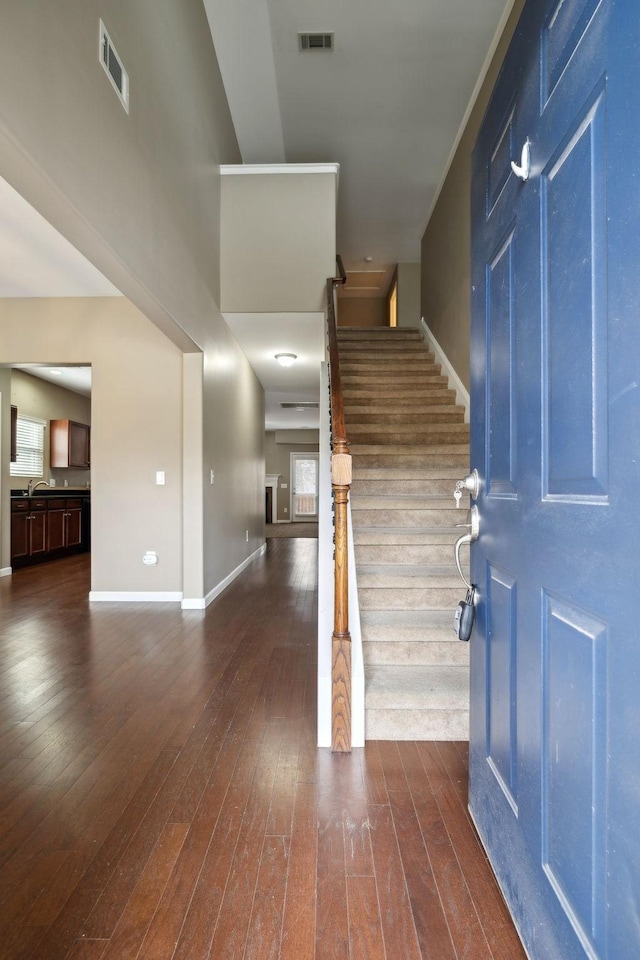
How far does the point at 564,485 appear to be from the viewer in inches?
38.1

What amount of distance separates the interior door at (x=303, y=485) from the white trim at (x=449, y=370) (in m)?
9.36

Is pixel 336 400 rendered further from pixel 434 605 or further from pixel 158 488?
pixel 158 488

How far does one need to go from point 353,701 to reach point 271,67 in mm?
5686

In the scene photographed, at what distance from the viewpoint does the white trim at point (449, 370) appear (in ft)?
17.0

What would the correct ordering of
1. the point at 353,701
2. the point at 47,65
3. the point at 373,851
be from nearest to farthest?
the point at 373,851 → the point at 47,65 → the point at 353,701

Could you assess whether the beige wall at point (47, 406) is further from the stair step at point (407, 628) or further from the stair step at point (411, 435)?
the stair step at point (407, 628)

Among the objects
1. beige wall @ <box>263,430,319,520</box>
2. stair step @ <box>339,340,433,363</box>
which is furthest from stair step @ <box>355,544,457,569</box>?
beige wall @ <box>263,430,319,520</box>

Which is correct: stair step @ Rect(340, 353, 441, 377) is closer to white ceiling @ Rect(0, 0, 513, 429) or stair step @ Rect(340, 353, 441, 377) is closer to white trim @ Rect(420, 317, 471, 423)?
white trim @ Rect(420, 317, 471, 423)

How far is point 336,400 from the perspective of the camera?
2631 mm


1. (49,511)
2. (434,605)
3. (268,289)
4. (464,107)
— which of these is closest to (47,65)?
(434,605)

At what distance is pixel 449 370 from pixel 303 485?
10.9m

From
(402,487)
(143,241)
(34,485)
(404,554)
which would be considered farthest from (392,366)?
(34,485)

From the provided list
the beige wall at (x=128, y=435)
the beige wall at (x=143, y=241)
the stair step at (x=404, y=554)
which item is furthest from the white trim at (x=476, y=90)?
the stair step at (x=404, y=554)

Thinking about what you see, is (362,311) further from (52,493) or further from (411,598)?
(411,598)
